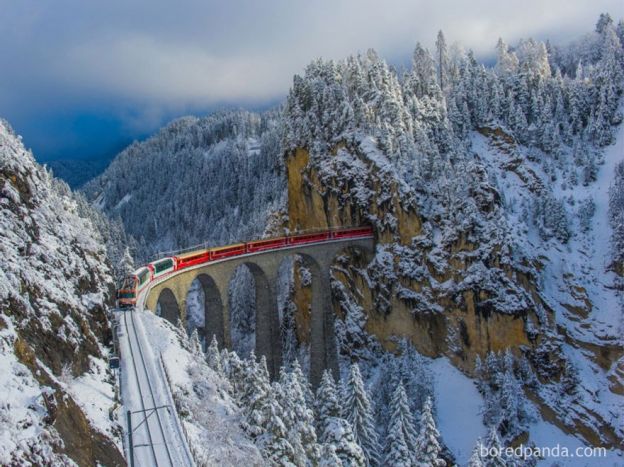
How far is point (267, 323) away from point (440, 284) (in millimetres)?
20101

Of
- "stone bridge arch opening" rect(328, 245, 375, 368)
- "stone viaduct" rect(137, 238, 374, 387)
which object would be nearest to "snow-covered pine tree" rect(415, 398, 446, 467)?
"stone viaduct" rect(137, 238, 374, 387)

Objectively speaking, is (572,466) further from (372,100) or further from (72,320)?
(372,100)

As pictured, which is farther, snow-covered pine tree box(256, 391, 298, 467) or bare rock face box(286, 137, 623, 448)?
bare rock face box(286, 137, 623, 448)

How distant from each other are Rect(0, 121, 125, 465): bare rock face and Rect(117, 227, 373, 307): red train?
3.62m

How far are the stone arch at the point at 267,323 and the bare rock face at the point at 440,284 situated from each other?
1183cm

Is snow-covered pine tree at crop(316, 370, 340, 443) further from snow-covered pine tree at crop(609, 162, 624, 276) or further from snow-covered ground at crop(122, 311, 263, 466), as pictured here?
snow-covered pine tree at crop(609, 162, 624, 276)

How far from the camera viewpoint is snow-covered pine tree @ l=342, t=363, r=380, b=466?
102 feet

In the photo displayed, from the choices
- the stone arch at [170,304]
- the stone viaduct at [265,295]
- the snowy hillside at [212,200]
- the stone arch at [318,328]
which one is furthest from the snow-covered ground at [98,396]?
the snowy hillside at [212,200]

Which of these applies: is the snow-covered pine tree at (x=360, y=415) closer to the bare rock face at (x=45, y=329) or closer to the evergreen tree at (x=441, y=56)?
the bare rock face at (x=45, y=329)

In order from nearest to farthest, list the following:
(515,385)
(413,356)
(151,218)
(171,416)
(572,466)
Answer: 1. (171,416)
2. (572,466)
3. (515,385)
4. (413,356)
5. (151,218)

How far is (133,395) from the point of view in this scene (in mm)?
20984

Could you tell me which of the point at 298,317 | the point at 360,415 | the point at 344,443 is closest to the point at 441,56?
Result: the point at 298,317

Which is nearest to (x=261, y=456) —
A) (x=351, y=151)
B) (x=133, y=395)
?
(x=133, y=395)

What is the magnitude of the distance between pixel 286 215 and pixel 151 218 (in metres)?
106
